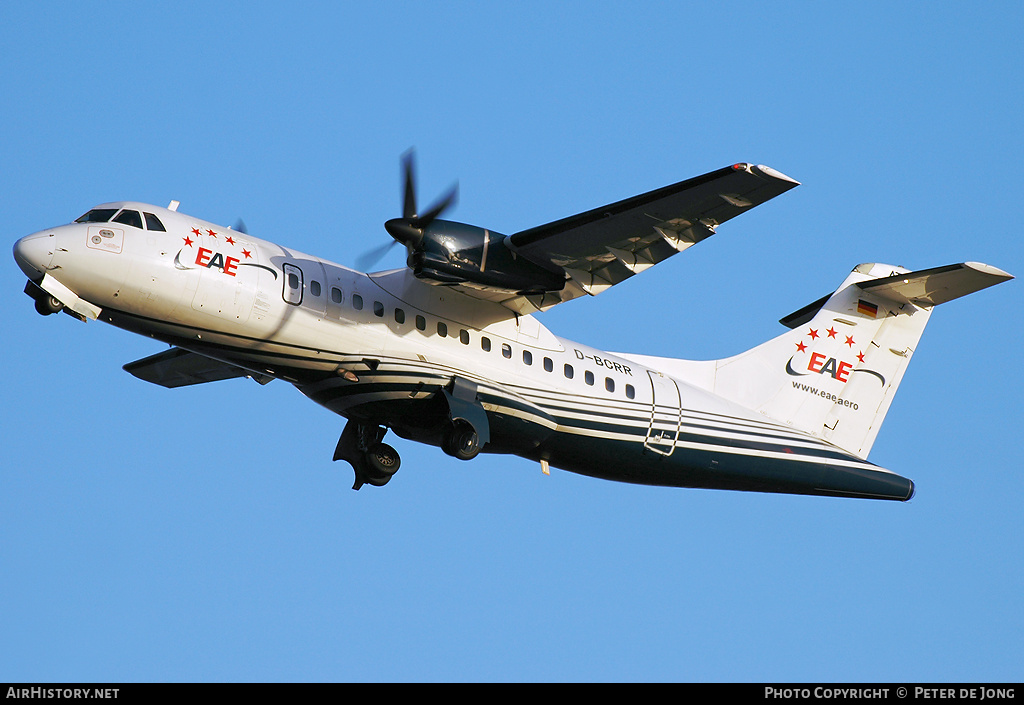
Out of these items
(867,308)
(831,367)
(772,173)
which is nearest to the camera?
(772,173)

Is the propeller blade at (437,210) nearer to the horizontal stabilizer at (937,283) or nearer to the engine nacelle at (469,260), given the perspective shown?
the engine nacelle at (469,260)

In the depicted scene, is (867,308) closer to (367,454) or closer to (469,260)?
(469,260)

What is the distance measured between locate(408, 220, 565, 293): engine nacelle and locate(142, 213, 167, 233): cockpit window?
3.44 m

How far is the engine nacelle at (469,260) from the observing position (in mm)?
15961

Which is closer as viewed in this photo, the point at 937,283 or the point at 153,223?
the point at 153,223

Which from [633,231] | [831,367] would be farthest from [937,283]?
[633,231]

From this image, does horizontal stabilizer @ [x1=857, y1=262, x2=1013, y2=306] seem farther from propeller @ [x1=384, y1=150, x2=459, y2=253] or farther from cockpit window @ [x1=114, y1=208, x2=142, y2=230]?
cockpit window @ [x1=114, y1=208, x2=142, y2=230]

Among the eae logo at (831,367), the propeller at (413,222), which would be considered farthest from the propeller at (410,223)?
the eae logo at (831,367)

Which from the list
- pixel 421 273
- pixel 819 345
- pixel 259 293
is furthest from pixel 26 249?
pixel 819 345

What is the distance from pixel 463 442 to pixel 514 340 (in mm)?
1928

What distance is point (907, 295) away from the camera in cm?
2052

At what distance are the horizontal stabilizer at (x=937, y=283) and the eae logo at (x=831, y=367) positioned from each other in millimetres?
1440

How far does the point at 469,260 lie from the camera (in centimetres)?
1614

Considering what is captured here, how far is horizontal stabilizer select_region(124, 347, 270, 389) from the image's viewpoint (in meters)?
20.3
